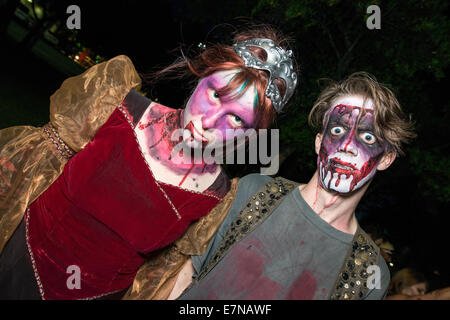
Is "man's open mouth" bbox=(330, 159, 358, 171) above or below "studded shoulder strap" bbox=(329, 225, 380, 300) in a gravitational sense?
above

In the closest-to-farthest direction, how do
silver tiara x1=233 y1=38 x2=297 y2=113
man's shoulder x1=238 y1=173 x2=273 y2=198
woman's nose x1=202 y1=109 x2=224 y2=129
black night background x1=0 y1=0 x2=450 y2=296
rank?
woman's nose x1=202 y1=109 x2=224 y2=129 < silver tiara x1=233 y1=38 x2=297 y2=113 < man's shoulder x1=238 y1=173 x2=273 y2=198 < black night background x1=0 y1=0 x2=450 y2=296

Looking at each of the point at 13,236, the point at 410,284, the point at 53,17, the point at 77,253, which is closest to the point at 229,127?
the point at 77,253

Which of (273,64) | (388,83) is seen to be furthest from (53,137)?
(388,83)

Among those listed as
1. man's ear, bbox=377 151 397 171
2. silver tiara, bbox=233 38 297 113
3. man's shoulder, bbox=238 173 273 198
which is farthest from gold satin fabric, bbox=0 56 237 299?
man's ear, bbox=377 151 397 171

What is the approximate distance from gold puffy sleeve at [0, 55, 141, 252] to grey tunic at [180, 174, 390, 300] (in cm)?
107

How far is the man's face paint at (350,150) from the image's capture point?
5.68 feet

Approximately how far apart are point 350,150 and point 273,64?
Answer: 70 centimetres

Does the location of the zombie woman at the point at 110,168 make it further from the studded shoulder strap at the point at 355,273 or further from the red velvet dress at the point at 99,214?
the studded shoulder strap at the point at 355,273

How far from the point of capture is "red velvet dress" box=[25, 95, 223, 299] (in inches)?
64.4

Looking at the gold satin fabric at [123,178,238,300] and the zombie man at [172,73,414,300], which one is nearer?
the zombie man at [172,73,414,300]

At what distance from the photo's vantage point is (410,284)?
143 inches

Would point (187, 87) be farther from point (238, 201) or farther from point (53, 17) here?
point (53, 17)

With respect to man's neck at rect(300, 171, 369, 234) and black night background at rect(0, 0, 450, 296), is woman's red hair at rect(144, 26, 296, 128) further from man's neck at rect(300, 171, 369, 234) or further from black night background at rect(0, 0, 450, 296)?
black night background at rect(0, 0, 450, 296)

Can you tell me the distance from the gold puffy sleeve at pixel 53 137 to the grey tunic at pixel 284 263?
1.07m
